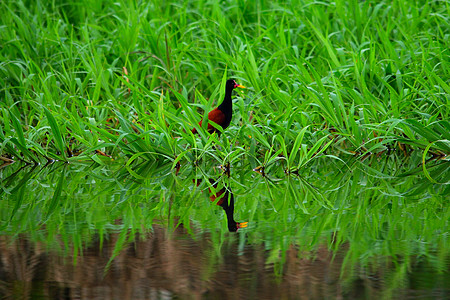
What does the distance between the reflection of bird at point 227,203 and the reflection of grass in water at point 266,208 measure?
0.04 meters

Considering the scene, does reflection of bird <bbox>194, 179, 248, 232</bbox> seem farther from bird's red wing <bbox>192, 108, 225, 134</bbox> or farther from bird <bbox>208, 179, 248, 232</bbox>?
bird's red wing <bbox>192, 108, 225, 134</bbox>

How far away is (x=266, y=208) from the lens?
3.56 metres

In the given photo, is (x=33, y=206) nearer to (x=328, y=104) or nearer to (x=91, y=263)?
(x=91, y=263)

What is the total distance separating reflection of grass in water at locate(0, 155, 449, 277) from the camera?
114 inches

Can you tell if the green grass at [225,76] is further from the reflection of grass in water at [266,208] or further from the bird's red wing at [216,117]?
the reflection of grass in water at [266,208]

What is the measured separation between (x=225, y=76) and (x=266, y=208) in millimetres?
1806

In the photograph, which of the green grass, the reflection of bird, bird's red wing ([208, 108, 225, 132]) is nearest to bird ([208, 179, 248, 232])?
the reflection of bird

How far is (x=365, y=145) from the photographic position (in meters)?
4.97

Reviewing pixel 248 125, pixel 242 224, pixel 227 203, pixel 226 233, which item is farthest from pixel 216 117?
pixel 226 233

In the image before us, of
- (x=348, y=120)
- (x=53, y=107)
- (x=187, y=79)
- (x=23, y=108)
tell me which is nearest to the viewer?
(x=348, y=120)

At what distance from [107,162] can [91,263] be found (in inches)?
91.6

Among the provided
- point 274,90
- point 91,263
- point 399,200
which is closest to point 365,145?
point 274,90

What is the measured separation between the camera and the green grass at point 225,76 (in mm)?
4836

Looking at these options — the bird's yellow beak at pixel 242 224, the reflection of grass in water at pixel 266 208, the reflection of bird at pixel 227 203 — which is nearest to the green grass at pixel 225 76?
the reflection of grass in water at pixel 266 208
